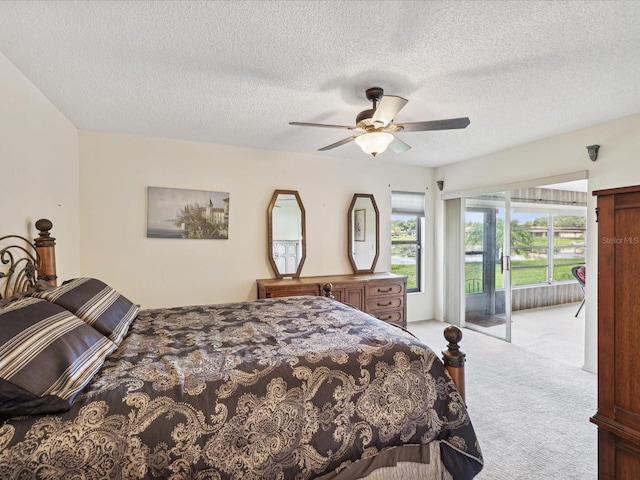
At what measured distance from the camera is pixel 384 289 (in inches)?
169

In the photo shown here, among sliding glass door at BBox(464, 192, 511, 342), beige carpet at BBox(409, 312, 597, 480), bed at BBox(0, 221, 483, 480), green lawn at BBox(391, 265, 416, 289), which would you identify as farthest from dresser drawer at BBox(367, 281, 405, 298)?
bed at BBox(0, 221, 483, 480)

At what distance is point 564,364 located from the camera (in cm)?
341

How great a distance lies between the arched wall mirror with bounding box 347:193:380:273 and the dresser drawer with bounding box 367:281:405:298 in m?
0.47

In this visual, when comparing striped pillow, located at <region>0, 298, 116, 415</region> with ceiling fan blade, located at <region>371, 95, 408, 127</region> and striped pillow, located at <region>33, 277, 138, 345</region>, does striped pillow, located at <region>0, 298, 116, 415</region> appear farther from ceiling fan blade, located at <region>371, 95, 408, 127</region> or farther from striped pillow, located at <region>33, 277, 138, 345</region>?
ceiling fan blade, located at <region>371, 95, 408, 127</region>

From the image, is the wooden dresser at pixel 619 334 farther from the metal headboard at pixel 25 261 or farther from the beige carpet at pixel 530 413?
the metal headboard at pixel 25 261

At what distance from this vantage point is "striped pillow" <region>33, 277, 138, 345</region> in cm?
169

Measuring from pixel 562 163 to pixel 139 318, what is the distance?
4468 millimetres

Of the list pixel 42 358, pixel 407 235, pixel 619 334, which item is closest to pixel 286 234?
pixel 407 235

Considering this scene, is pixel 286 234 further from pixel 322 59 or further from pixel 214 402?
pixel 214 402

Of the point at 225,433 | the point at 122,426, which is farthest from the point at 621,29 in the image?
the point at 122,426

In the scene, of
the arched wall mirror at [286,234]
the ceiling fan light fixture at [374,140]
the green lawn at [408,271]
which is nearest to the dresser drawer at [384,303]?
the green lawn at [408,271]

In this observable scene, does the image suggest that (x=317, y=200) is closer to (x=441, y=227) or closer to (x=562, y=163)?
(x=441, y=227)

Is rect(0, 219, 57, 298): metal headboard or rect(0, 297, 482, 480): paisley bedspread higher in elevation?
rect(0, 219, 57, 298): metal headboard

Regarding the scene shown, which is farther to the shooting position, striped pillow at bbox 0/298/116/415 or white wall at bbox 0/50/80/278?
white wall at bbox 0/50/80/278
